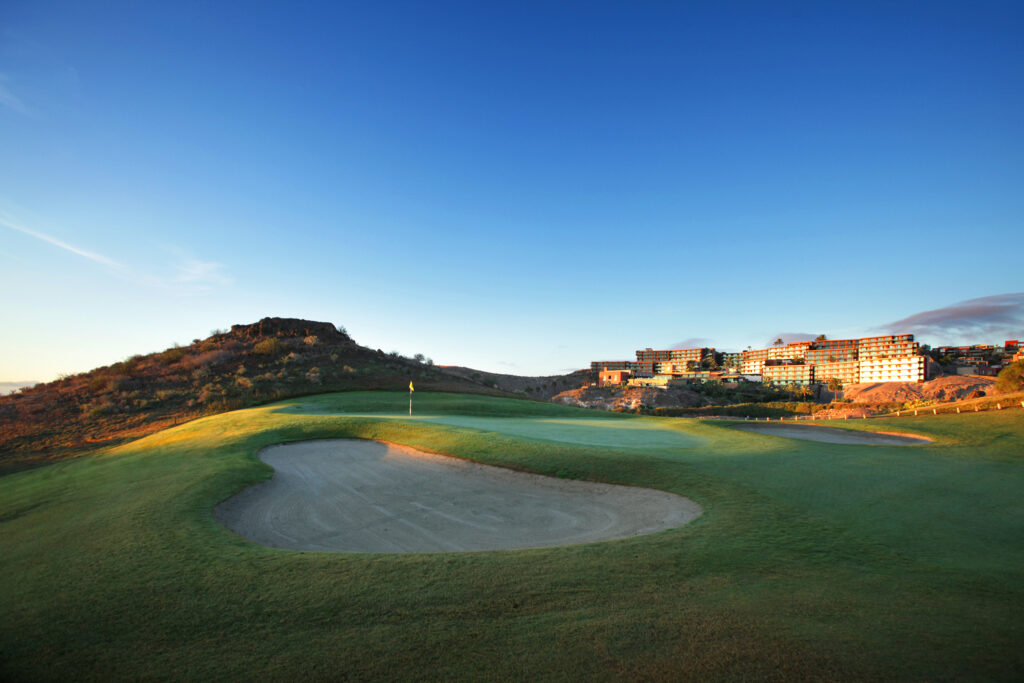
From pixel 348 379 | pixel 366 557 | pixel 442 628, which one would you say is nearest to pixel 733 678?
pixel 442 628

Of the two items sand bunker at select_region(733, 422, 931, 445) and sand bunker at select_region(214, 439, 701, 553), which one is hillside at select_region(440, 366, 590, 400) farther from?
sand bunker at select_region(214, 439, 701, 553)

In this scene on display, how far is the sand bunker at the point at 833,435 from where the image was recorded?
53.2 feet

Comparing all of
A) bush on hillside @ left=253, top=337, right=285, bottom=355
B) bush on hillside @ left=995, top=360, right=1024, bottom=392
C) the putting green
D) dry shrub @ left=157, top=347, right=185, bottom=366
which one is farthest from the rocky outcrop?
bush on hillside @ left=995, top=360, right=1024, bottom=392

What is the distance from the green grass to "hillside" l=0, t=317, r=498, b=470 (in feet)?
70.7

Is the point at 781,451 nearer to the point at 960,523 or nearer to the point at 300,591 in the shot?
the point at 960,523

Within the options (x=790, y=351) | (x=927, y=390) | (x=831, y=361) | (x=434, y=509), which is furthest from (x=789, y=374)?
(x=434, y=509)

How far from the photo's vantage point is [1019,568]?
17.7 ft

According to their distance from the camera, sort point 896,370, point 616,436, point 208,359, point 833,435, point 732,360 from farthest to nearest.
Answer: point 732,360 → point 896,370 → point 208,359 → point 833,435 → point 616,436

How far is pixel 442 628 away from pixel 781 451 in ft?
37.5

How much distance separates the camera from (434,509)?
920 cm

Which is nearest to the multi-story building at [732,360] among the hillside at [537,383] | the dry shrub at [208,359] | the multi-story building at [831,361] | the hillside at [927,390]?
the multi-story building at [831,361]

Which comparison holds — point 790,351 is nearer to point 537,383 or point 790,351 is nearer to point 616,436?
point 537,383

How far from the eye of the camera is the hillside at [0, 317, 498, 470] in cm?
2686

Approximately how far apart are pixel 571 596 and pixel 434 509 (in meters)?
5.03
